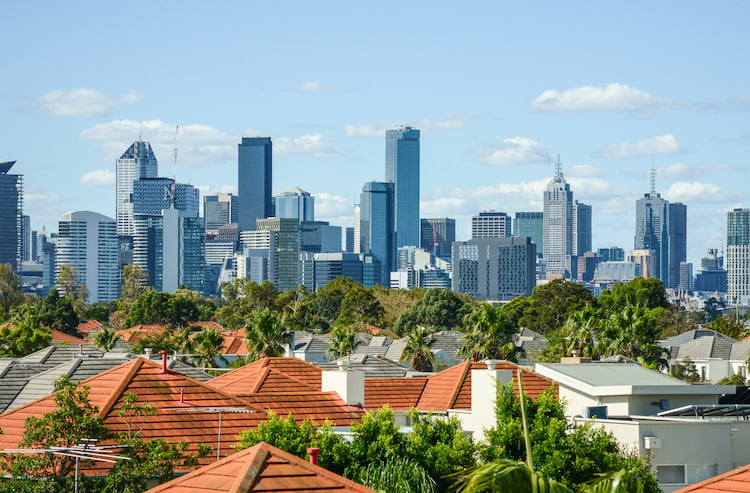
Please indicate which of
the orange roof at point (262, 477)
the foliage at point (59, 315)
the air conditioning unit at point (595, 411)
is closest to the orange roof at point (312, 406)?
the air conditioning unit at point (595, 411)

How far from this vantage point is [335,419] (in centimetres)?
3506

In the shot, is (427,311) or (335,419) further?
(427,311)

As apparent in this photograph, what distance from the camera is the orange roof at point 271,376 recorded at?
1468 inches

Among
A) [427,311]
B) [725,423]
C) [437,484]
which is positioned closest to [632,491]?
[437,484]

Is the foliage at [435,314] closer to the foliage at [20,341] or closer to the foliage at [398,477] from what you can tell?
the foliage at [20,341]

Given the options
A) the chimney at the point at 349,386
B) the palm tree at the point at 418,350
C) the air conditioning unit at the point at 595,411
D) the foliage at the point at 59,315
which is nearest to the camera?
the air conditioning unit at the point at 595,411

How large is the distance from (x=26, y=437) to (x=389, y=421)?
6.83m

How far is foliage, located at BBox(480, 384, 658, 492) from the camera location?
86.0ft

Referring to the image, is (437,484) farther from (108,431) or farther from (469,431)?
(469,431)

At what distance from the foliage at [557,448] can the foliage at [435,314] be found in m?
138

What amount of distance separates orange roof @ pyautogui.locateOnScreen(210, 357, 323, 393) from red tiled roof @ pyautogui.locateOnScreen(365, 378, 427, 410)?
6.00ft

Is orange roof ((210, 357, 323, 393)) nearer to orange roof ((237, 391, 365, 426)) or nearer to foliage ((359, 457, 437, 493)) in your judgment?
orange roof ((237, 391, 365, 426))

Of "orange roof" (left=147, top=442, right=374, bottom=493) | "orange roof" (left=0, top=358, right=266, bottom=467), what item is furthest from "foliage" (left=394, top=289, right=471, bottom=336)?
"orange roof" (left=147, top=442, right=374, bottom=493)

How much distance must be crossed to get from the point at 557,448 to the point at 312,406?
35.2ft
